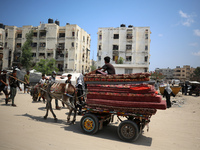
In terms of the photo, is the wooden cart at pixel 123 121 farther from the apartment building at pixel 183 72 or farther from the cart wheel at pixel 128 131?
the apartment building at pixel 183 72

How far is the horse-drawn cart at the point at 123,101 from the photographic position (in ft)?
15.4

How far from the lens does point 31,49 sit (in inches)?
1721

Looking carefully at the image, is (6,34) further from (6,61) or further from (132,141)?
(132,141)

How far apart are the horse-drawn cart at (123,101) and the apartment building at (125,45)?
3685cm

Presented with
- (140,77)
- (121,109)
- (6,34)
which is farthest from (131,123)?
(6,34)

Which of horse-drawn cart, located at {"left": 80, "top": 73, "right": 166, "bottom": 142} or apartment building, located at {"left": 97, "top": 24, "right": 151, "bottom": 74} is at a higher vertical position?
apartment building, located at {"left": 97, "top": 24, "right": 151, "bottom": 74}

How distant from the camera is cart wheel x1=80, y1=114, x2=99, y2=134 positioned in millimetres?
5262

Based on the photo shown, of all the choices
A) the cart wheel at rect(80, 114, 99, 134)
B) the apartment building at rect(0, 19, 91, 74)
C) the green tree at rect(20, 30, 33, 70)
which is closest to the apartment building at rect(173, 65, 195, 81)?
the apartment building at rect(0, 19, 91, 74)

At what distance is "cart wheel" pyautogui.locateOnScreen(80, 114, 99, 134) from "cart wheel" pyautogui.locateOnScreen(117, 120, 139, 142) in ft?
2.87

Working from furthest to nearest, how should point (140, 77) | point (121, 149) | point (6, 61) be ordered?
point (6, 61), point (140, 77), point (121, 149)

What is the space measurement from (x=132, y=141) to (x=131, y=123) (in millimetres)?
590

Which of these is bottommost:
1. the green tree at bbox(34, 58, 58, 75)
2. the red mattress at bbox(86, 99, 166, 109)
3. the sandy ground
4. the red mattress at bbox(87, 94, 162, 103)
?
the sandy ground

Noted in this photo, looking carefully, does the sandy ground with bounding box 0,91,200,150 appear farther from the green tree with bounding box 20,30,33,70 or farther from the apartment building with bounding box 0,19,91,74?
the green tree with bounding box 20,30,33,70

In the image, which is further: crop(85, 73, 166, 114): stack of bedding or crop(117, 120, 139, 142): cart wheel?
crop(117, 120, 139, 142): cart wheel
